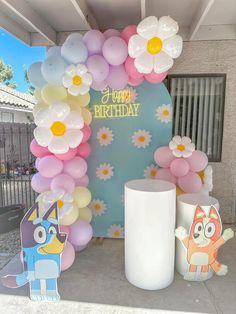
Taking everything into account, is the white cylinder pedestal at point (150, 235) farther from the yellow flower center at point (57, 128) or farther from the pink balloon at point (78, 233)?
the yellow flower center at point (57, 128)

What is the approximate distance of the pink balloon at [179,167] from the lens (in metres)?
3.19

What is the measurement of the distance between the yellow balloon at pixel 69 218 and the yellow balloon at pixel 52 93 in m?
1.20

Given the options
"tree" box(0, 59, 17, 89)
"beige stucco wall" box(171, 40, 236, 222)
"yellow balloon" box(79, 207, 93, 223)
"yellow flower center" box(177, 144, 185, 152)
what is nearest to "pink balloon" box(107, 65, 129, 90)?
"yellow flower center" box(177, 144, 185, 152)

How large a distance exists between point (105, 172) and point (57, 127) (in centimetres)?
118

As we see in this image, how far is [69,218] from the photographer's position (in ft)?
9.42

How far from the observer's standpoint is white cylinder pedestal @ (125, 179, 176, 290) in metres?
2.56

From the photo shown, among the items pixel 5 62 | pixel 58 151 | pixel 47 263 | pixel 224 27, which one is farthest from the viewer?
pixel 5 62

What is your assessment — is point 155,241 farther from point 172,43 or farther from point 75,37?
point 75,37

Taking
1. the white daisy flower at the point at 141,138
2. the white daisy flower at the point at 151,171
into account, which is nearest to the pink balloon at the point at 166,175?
the white daisy flower at the point at 151,171

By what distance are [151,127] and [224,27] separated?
186 cm

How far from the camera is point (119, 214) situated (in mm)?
3744

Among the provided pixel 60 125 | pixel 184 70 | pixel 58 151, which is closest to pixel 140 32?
pixel 60 125

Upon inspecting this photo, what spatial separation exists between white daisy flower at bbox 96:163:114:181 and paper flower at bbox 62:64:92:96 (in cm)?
120

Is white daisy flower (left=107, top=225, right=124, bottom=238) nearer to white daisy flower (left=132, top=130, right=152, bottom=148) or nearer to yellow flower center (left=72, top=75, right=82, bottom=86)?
white daisy flower (left=132, top=130, right=152, bottom=148)
